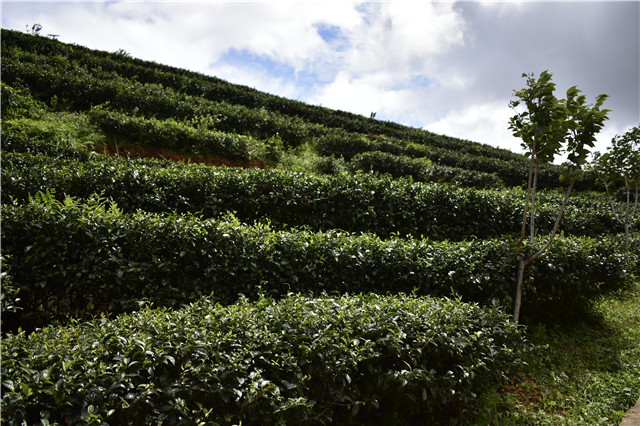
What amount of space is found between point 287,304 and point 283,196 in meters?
4.06

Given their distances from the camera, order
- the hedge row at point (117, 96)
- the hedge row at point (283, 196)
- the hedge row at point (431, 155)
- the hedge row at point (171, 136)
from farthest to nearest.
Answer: the hedge row at point (431, 155), the hedge row at point (117, 96), the hedge row at point (171, 136), the hedge row at point (283, 196)

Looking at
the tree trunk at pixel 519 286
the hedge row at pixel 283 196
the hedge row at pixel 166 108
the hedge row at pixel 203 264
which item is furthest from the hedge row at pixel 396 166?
the tree trunk at pixel 519 286

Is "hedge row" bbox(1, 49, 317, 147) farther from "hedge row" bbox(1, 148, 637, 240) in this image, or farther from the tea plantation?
"hedge row" bbox(1, 148, 637, 240)

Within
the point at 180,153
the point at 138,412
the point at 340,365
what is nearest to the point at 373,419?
the point at 340,365

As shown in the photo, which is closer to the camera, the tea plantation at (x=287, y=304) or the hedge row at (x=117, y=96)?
the tea plantation at (x=287, y=304)

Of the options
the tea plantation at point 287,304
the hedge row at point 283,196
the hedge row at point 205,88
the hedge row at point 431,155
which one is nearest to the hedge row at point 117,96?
the hedge row at point 431,155

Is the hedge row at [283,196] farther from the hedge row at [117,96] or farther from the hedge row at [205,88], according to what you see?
the hedge row at [205,88]

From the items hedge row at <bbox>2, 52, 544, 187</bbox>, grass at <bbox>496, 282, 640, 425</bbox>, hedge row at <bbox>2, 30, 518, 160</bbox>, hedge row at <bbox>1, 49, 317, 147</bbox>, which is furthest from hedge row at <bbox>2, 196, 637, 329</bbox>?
hedge row at <bbox>2, 30, 518, 160</bbox>

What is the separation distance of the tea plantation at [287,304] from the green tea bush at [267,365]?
17 mm

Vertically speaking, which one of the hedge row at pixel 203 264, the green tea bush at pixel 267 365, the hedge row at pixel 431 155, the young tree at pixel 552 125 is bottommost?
the green tea bush at pixel 267 365

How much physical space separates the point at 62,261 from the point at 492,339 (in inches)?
202

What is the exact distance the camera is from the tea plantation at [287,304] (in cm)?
267

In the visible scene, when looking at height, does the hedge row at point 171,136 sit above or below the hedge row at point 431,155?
below

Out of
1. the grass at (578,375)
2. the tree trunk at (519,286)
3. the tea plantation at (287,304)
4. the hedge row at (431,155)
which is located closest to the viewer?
the tea plantation at (287,304)
